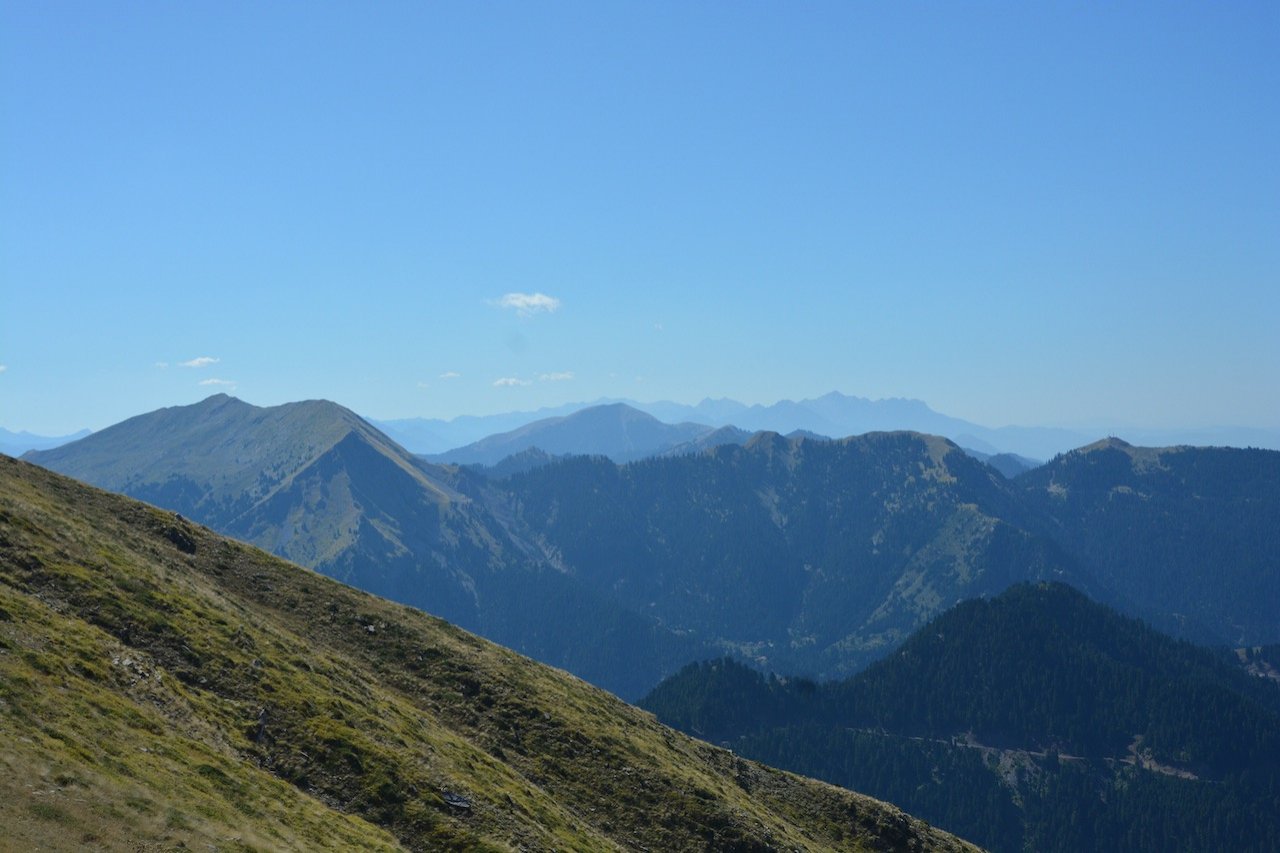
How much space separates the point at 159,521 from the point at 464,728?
44.3 meters

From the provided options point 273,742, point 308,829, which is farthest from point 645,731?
point 308,829

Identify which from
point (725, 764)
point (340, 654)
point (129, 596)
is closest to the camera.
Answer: point (129, 596)

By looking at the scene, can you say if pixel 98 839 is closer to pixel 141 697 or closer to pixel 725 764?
pixel 141 697

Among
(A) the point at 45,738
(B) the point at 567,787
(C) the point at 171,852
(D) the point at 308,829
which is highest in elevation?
(A) the point at 45,738

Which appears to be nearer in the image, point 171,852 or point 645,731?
point 171,852

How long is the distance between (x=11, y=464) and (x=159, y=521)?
18.6m

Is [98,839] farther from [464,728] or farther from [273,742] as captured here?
[464,728]

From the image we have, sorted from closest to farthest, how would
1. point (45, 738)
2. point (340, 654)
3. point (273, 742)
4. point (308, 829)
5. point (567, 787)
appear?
1. point (45, 738)
2. point (308, 829)
3. point (273, 742)
4. point (567, 787)
5. point (340, 654)

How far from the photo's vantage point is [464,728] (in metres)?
83.4

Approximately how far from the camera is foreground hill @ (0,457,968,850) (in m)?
42.2

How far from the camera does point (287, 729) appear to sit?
200 feet

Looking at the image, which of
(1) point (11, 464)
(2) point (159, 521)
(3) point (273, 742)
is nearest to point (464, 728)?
(3) point (273, 742)

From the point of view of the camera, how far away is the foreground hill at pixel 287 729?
4225cm

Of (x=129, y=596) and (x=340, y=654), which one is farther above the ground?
(x=129, y=596)
